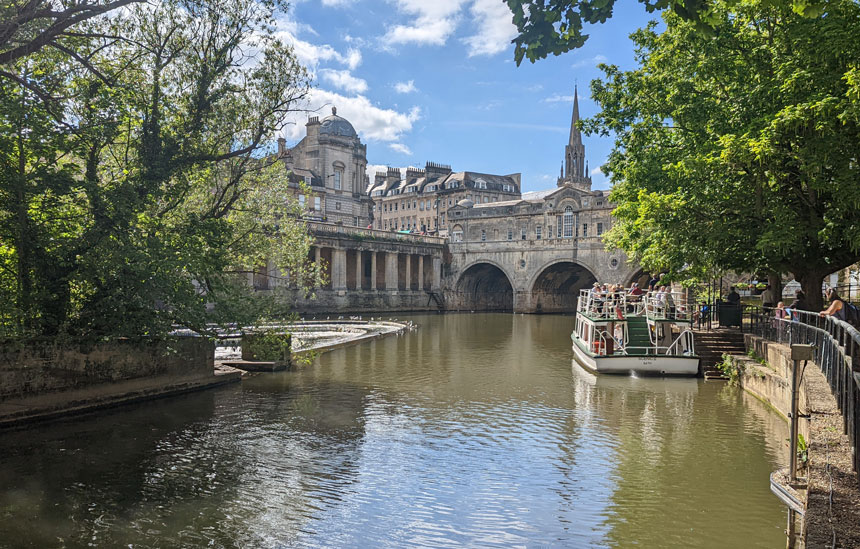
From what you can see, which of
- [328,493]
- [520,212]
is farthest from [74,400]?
[520,212]

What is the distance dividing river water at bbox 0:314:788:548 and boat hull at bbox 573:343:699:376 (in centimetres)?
232

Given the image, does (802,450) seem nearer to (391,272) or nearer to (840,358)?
(840,358)

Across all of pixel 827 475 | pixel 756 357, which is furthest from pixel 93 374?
pixel 756 357

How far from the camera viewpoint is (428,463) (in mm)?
12031

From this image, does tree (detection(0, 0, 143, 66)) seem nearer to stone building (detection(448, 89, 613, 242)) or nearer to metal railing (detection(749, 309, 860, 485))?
metal railing (detection(749, 309, 860, 485))

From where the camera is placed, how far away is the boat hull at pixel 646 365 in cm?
2164

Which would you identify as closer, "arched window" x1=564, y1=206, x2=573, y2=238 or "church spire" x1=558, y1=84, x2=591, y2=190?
"arched window" x1=564, y1=206, x2=573, y2=238

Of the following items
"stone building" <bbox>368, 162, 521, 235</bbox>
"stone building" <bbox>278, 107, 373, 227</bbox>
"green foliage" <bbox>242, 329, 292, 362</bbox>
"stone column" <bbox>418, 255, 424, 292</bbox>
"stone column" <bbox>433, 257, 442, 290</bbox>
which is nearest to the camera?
"green foliage" <bbox>242, 329, 292, 362</bbox>

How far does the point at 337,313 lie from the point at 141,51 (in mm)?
39548

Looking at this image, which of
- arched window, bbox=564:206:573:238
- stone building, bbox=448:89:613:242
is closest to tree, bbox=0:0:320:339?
stone building, bbox=448:89:613:242

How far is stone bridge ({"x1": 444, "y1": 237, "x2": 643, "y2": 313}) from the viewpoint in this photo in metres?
57.2

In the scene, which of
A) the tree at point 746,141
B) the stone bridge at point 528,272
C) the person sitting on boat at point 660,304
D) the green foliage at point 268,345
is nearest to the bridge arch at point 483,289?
the stone bridge at point 528,272

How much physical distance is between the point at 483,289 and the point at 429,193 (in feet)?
102

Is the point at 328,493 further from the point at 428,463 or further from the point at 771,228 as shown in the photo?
the point at 771,228
